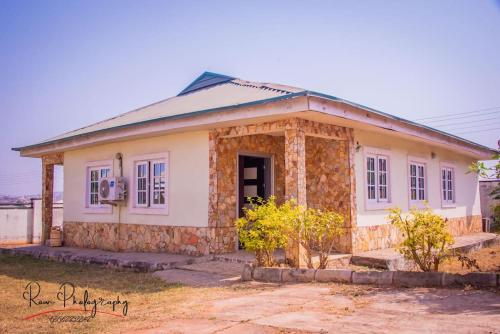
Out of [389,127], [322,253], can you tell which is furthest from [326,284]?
[389,127]

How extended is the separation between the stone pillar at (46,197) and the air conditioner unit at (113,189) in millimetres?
4268

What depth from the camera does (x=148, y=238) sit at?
11.6 meters

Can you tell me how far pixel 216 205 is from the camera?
1029cm

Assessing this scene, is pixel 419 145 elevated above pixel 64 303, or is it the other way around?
pixel 419 145

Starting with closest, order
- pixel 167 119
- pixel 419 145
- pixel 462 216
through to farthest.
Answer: pixel 167 119, pixel 419 145, pixel 462 216

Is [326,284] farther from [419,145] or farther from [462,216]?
[462,216]

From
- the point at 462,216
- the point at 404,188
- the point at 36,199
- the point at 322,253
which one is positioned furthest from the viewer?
the point at 36,199

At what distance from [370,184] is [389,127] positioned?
5.43 feet

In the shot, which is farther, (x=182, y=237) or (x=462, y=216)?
(x=462, y=216)

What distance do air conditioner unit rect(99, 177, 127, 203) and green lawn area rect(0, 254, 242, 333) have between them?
2.06 m

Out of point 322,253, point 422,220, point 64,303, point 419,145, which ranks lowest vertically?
point 64,303

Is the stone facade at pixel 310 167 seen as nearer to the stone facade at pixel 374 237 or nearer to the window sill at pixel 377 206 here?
the stone facade at pixel 374 237
